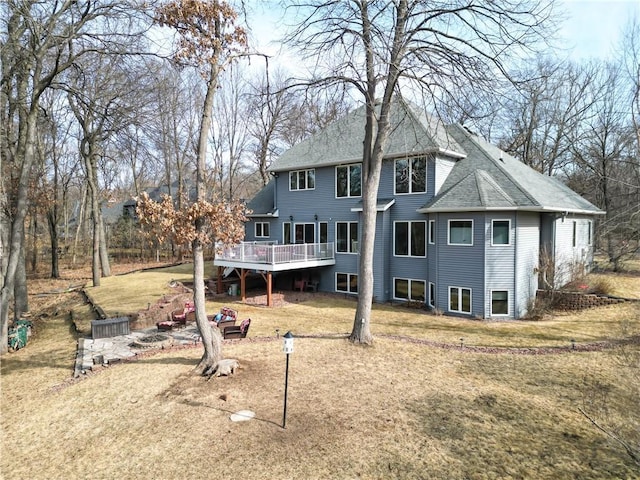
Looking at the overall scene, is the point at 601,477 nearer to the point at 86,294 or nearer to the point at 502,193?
the point at 502,193

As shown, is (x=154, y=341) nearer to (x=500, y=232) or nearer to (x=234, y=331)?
(x=234, y=331)

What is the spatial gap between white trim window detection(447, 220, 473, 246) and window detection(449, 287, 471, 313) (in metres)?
1.86

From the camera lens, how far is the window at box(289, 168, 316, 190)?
2048 cm

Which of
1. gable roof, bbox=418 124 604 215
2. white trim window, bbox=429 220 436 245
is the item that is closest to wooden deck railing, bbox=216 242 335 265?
white trim window, bbox=429 220 436 245

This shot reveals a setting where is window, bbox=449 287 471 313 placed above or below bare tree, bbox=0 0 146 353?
below

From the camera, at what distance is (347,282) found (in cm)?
1919

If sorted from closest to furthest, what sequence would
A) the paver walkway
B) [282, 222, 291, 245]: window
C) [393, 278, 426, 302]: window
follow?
the paver walkway
[393, 278, 426, 302]: window
[282, 222, 291, 245]: window

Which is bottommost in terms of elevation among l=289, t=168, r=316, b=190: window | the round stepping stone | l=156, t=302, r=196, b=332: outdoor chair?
the round stepping stone

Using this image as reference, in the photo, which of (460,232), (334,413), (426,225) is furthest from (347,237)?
(334,413)

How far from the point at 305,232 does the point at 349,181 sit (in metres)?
3.83

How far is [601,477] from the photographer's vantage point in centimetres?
515

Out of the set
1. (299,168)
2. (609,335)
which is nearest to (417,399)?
(609,335)

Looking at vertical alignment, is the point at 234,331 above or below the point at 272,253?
below

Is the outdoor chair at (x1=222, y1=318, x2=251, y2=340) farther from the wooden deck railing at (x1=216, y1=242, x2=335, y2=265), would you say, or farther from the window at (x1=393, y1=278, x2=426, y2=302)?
the window at (x1=393, y1=278, x2=426, y2=302)
